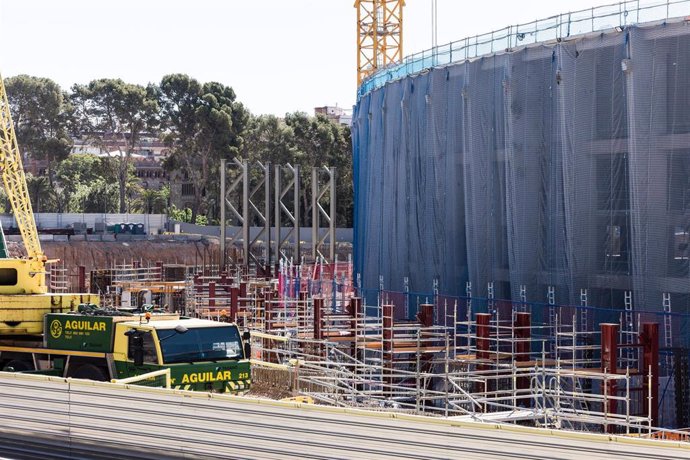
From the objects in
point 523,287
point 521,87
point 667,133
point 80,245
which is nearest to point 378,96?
point 521,87

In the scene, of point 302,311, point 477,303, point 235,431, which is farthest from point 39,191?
point 235,431

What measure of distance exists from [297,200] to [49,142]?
49022mm

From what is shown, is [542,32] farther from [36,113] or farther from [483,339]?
[36,113]

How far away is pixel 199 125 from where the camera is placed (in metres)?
99.8

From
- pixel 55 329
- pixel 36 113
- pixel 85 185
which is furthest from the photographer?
pixel 85 185

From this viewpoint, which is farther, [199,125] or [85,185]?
[85,185]

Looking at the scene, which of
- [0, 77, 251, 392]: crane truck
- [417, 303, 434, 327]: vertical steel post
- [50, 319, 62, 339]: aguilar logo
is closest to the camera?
[0, 77, 251, 392]: crane truck

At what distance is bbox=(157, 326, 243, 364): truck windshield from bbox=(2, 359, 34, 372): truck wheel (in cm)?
482

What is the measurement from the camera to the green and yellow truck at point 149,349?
21.6m

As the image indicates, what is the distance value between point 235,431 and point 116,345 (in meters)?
10.2

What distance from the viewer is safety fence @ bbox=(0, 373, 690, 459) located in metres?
11.4

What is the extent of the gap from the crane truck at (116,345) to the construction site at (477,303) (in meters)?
0.06

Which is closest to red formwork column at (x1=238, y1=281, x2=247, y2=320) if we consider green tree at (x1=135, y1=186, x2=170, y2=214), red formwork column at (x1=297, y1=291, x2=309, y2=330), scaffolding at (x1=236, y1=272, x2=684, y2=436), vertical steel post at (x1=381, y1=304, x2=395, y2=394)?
scaffolding at (x1=236, y1=272, x2=684, y2=436)

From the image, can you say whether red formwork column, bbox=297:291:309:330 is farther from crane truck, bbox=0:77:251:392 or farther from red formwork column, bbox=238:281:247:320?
crane truck, bbox=0:77:251:392
